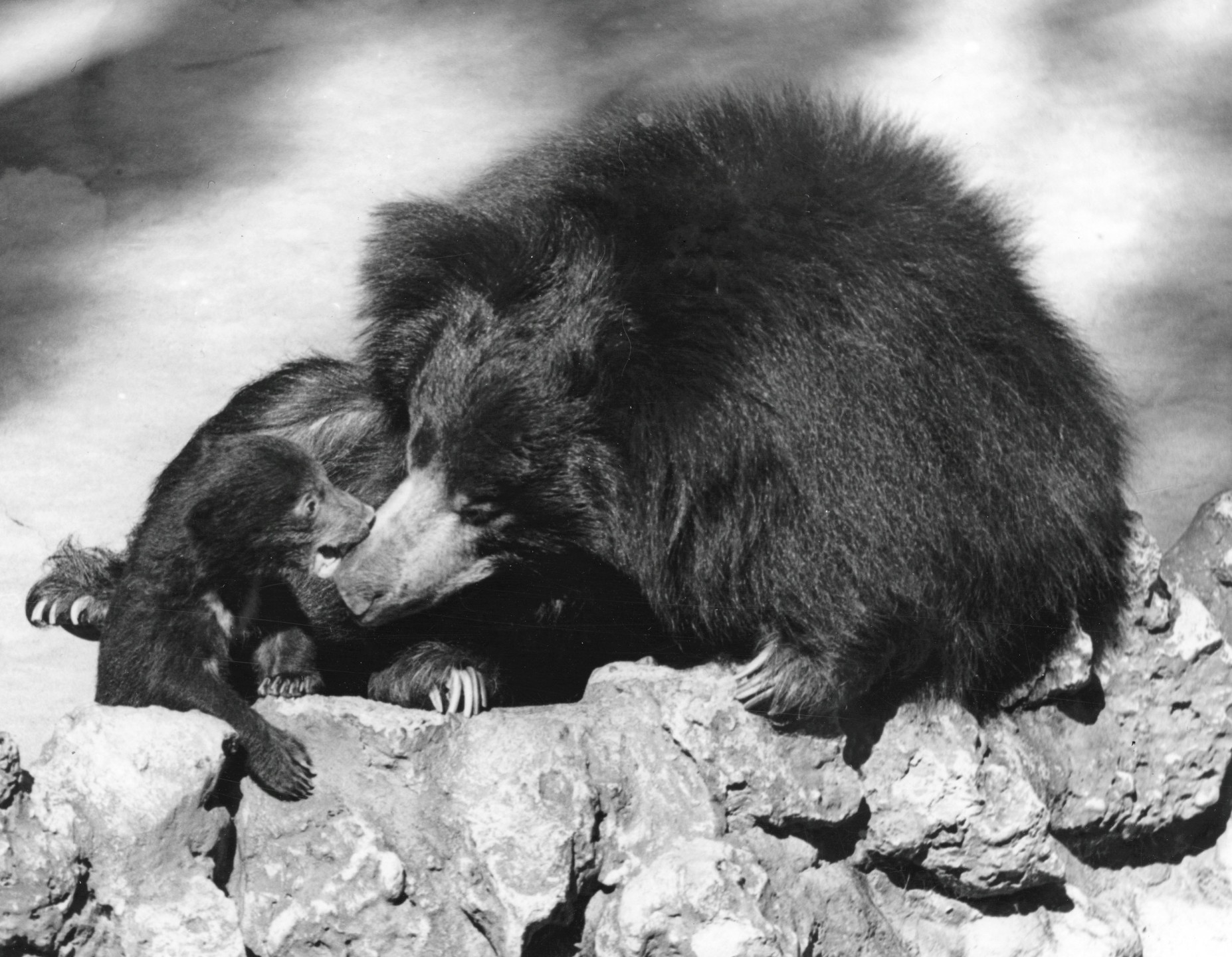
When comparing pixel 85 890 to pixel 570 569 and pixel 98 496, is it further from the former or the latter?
pixel 98 496

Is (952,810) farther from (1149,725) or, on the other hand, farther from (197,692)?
(197,692)

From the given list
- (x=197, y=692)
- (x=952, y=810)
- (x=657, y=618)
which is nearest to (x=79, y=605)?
(x=197, y=692)

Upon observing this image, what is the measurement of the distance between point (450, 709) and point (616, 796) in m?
0.42

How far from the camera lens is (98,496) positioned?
430 cm

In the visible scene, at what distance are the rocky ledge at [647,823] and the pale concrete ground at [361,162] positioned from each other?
1042 millimetres

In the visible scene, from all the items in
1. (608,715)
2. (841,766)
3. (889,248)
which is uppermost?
(889,248)

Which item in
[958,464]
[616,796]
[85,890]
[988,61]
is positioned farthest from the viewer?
[988,61]

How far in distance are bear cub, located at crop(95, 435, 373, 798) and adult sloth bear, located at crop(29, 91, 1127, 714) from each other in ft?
0.55

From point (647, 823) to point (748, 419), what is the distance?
75cm

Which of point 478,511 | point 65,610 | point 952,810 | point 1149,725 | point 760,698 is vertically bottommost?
point 1149,725

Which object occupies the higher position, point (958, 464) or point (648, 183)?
point (648, 183)

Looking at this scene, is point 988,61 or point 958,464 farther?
point 988,61

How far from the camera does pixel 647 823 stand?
115 inches

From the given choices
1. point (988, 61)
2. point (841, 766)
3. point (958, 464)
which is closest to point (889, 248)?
point (958, 464)
